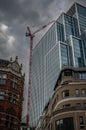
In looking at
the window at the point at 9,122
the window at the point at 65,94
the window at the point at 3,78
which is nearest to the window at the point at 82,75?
the window at the point at 65,94

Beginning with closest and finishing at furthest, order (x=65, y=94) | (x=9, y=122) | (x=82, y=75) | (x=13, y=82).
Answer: (x=9, y=122) → (x=13, y=82) → (x=65, y=94) → (x=82, y=75)

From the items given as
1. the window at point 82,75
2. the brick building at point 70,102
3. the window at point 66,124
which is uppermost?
the window at point 82,75

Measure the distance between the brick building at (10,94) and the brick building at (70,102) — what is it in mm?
9782

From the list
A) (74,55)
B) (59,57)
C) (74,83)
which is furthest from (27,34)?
(74,83)


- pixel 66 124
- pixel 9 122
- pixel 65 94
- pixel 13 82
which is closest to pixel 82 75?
pixel 65 94

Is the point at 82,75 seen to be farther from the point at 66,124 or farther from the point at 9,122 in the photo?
the point at 9,122

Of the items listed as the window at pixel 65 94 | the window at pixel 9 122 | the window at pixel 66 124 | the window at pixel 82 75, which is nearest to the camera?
the window at pixel 9 122

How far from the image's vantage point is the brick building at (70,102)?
56.8 meters

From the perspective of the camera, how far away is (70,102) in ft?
202

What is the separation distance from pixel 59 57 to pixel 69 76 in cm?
11831

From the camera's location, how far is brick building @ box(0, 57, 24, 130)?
53.6m

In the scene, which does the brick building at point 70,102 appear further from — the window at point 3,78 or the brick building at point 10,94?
the window at point 3,78

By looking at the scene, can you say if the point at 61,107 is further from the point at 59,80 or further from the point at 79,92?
the point at 59,80

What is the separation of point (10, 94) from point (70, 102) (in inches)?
599
